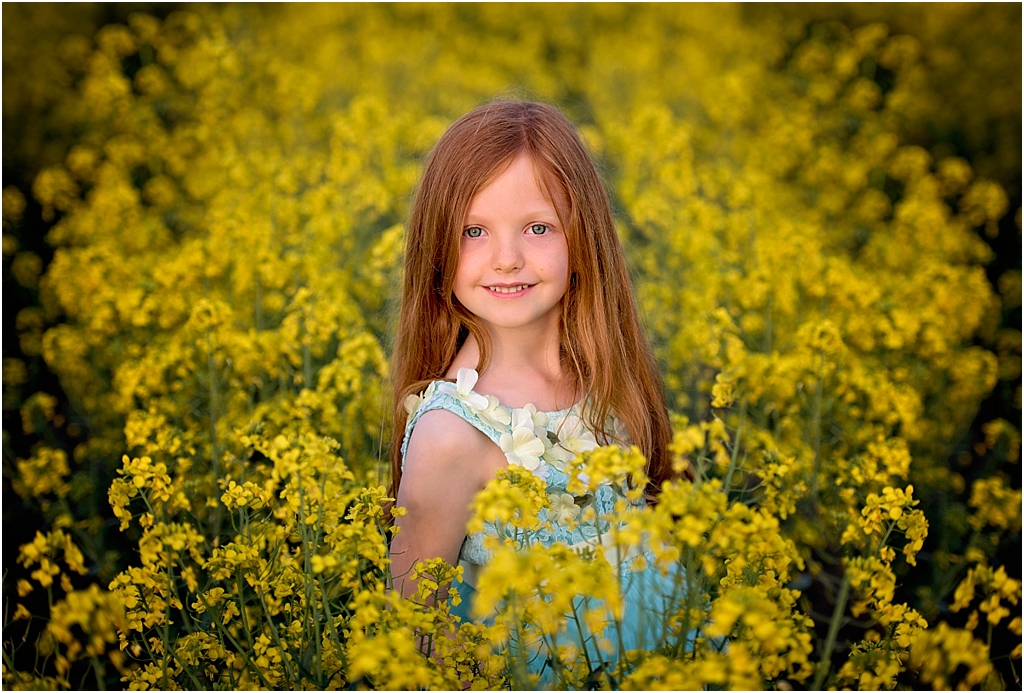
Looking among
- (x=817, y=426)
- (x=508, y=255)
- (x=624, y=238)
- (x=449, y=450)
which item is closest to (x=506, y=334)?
(x=508, y=255)

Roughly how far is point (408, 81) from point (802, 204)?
450 cm

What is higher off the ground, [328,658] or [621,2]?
[621,2]

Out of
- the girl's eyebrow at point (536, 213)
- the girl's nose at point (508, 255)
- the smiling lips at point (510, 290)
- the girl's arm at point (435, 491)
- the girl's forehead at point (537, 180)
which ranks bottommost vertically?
the girl's arm at point (435, 491)

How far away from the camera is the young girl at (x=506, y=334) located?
2.02m

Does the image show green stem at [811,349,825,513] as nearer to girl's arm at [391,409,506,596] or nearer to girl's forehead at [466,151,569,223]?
girl's forehead at [466,151,569,223]

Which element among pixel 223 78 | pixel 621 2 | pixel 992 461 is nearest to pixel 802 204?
pixel 992 461

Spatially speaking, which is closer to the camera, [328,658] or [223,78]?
[328,658]

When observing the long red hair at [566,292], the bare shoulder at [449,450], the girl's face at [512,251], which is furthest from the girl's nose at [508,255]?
the bare shoulder at [449,450]

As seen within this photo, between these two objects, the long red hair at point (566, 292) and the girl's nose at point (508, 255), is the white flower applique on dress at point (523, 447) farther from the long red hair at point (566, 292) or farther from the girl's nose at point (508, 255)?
the girl's nose at point (508, 255)

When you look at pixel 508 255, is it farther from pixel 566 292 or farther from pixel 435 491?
pixel 435 491

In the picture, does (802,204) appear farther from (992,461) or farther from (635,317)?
(635,317)

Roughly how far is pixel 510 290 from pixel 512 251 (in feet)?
0.34

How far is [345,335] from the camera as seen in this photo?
309cm

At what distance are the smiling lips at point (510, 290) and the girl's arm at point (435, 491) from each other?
311 millimetres
